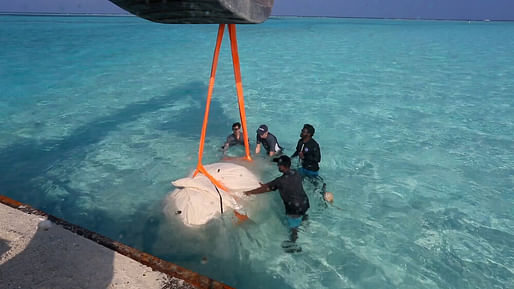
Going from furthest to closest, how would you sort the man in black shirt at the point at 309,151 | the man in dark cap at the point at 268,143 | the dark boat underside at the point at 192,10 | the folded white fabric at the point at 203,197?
the man in dark cap at the point at 268,143, the man in black shirt at the point at 309,151, the folded white fabric at the point at 203,197, the dark boat underside at the point at 192,10

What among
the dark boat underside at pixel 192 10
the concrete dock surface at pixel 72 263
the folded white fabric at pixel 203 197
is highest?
the dark boat underside at pixel 192 10

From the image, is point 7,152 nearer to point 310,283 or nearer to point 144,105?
point 144,105

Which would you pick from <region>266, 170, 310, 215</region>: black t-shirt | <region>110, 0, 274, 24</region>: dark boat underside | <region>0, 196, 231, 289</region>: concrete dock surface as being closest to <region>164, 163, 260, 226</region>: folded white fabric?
<region>266, 170, 310, 215</region>: black t-shirt

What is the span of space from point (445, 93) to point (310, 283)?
11.5 metres

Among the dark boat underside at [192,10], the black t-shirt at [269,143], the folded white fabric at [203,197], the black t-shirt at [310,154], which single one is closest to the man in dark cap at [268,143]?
the black t-shirt at [269,143]

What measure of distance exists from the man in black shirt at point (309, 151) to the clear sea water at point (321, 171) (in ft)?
1.67

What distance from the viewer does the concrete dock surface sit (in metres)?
2.38

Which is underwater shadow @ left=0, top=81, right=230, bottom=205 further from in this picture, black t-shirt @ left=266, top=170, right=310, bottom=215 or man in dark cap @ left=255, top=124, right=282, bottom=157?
black t-shirt @ left=266, top=170, right=310, bottom=215

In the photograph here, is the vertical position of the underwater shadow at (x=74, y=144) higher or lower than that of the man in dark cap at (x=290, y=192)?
lower

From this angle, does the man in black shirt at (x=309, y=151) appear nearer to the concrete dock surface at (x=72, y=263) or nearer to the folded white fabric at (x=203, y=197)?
the folded white fabric at (x=203, y=197)

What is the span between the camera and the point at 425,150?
23.2 feet

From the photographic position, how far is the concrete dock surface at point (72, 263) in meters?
2.38

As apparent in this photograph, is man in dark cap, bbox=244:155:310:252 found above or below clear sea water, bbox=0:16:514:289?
above

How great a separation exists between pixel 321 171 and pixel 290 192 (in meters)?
2.29
